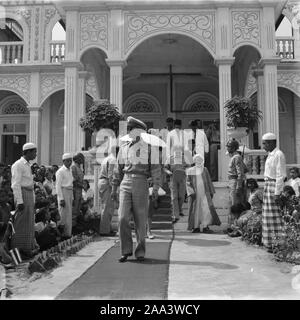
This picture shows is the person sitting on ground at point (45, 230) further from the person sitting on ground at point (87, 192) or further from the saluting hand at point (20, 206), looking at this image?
the person sitting on ground at point (87, 192)

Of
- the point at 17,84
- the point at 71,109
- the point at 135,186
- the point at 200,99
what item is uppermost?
the point at 17,84

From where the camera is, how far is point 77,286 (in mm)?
3809

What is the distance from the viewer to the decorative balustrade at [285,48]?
13.1 m

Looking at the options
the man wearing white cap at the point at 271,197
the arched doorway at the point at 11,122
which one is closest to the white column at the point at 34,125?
the arched doorway at the point at 11,122

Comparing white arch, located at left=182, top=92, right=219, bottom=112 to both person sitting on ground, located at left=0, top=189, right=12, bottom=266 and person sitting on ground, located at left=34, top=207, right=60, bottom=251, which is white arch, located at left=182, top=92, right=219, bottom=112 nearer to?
person sitting on ground, located at left=34, top=207, right=60, bottom=251

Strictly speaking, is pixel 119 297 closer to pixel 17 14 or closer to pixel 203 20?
pixel 203 20

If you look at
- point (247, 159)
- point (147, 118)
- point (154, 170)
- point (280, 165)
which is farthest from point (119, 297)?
point (147, 118)

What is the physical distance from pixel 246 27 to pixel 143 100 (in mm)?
5520

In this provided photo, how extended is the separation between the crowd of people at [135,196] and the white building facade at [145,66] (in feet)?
7.16

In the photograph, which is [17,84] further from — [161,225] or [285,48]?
[285,48]

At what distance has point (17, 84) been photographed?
13.9m

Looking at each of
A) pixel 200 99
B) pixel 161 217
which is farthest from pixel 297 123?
pixel 161 217

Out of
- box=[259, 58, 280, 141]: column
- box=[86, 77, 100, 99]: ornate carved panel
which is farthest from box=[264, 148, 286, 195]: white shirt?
box=[86, 77, 100, 99]: ornate carved panel
